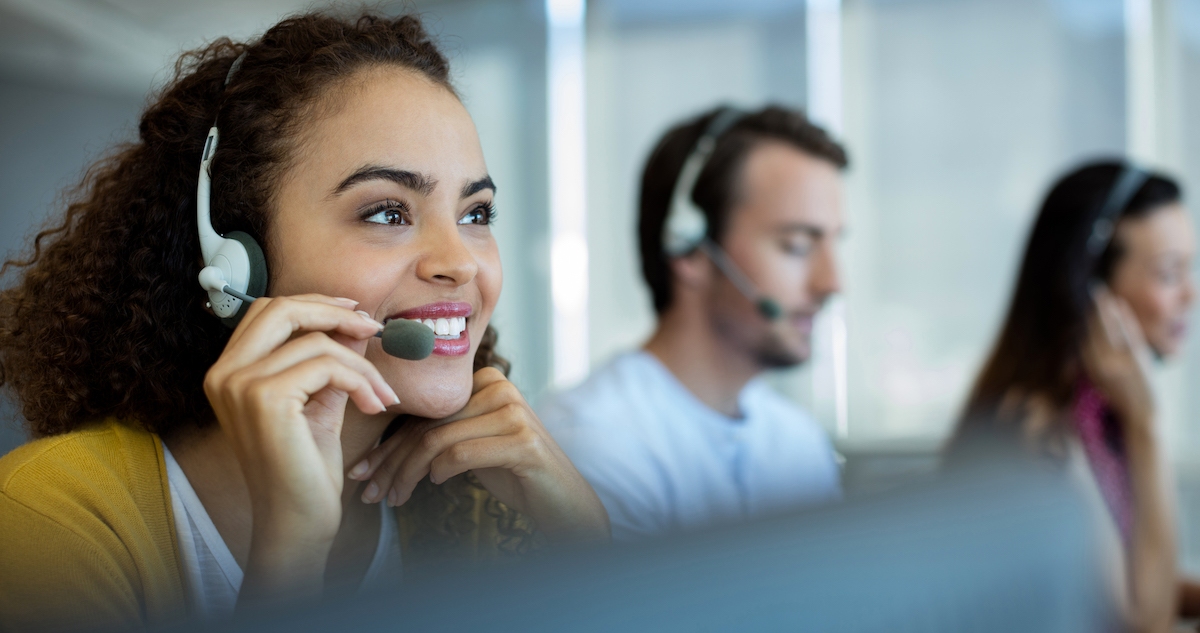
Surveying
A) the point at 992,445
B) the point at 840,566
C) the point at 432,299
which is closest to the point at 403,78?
the point at 432,299

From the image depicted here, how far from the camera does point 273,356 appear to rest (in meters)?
0.52

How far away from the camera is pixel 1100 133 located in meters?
3.08

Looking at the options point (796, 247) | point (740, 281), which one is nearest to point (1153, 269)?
point (796, 247)

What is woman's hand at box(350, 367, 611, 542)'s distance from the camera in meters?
0.65

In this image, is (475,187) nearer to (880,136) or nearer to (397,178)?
(397,178)

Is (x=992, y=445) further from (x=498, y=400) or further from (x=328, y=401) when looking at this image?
(x=328, y=401)

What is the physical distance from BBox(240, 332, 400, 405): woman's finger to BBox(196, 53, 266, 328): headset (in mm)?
71

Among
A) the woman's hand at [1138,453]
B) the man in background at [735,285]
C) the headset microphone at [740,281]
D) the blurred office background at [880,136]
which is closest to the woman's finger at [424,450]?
the man in background at [735,285]

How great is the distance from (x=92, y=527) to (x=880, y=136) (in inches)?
125

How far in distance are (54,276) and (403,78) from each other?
1.13 ft

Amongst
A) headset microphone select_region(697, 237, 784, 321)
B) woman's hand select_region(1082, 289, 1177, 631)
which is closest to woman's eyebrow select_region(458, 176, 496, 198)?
headset microphone select_region(697, 237, 784, 321)

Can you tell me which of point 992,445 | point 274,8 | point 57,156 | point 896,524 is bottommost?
point 992,445

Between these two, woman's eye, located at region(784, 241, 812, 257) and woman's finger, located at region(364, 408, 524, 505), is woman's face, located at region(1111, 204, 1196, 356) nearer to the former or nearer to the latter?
woman's eye, located at region(784, 241, 812, 257)

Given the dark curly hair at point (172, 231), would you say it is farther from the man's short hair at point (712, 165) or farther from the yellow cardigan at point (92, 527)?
the man's short hair at point (712, 165)
